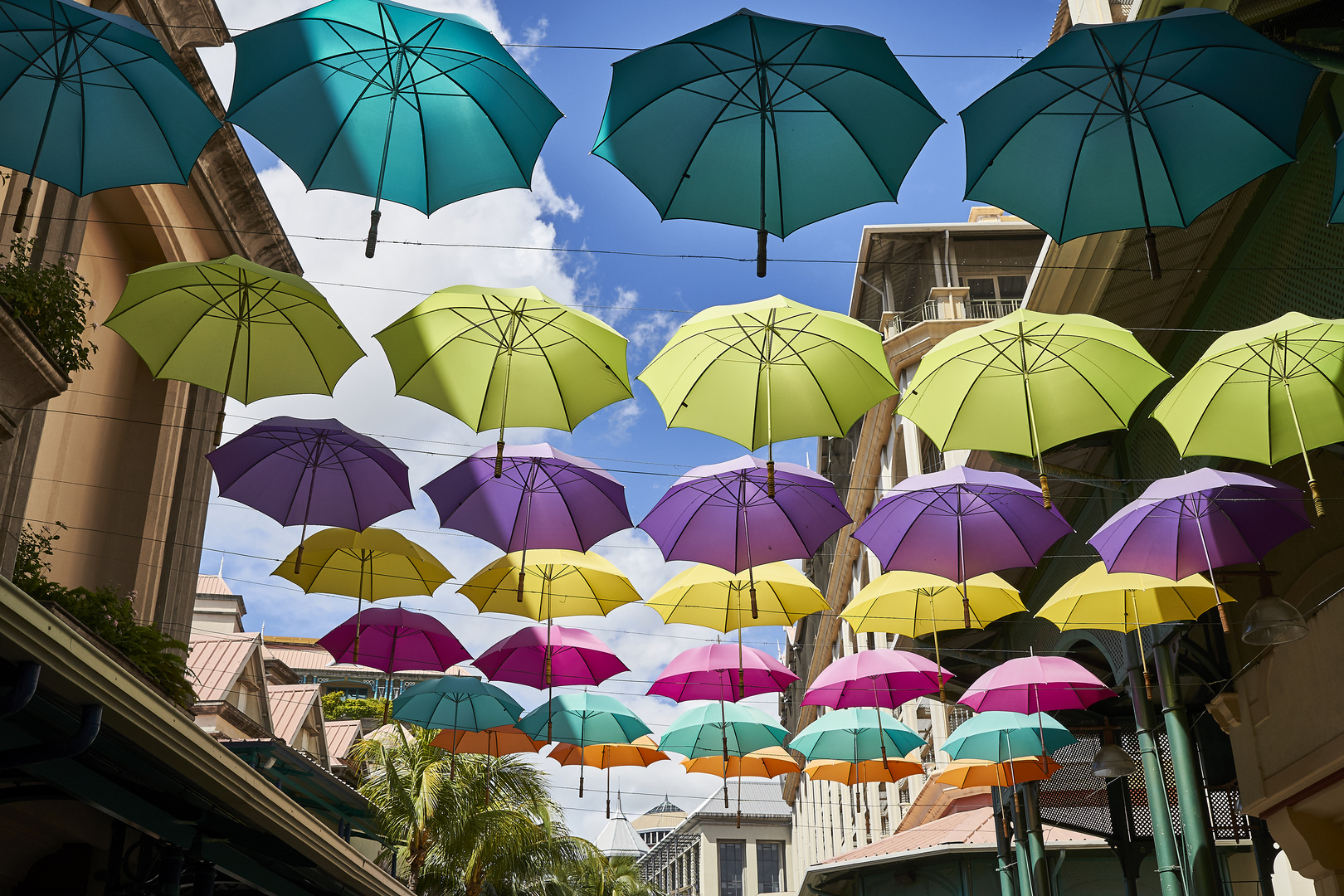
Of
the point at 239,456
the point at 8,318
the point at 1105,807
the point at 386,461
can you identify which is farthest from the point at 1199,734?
the point at 8,318

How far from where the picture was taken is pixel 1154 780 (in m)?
12.3

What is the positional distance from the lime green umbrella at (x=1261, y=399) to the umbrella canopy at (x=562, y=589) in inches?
310

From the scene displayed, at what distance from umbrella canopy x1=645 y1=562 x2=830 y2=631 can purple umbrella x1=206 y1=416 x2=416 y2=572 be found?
437 cm

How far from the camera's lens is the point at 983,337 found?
982 cm

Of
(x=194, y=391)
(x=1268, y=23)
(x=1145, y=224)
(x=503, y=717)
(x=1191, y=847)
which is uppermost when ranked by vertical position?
(x=194, y=391)

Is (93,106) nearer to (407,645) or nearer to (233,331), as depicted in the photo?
(233,331)

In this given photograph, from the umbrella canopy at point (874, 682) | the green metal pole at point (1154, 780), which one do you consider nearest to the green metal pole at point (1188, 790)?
the green metal pole at point (1154, 780)

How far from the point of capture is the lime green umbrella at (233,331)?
31.1 ft

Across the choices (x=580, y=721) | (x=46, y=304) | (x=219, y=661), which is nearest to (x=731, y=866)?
(x=219, y=661)

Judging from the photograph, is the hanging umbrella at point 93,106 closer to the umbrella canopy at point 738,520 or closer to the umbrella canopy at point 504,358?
the umbrella canopy at point 504,358

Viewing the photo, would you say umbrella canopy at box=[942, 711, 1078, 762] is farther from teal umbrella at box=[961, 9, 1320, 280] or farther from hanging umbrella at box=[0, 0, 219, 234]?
hanging umbrella at box=[0, 0, 219, 234]

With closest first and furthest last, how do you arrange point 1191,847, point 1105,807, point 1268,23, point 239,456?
1. point 1268,23
2. point 1191,847
3. point 239,456
4. point 1105,807

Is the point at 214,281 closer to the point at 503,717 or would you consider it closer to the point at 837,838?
the point at 503,717

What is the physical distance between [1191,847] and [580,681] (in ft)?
28.8
